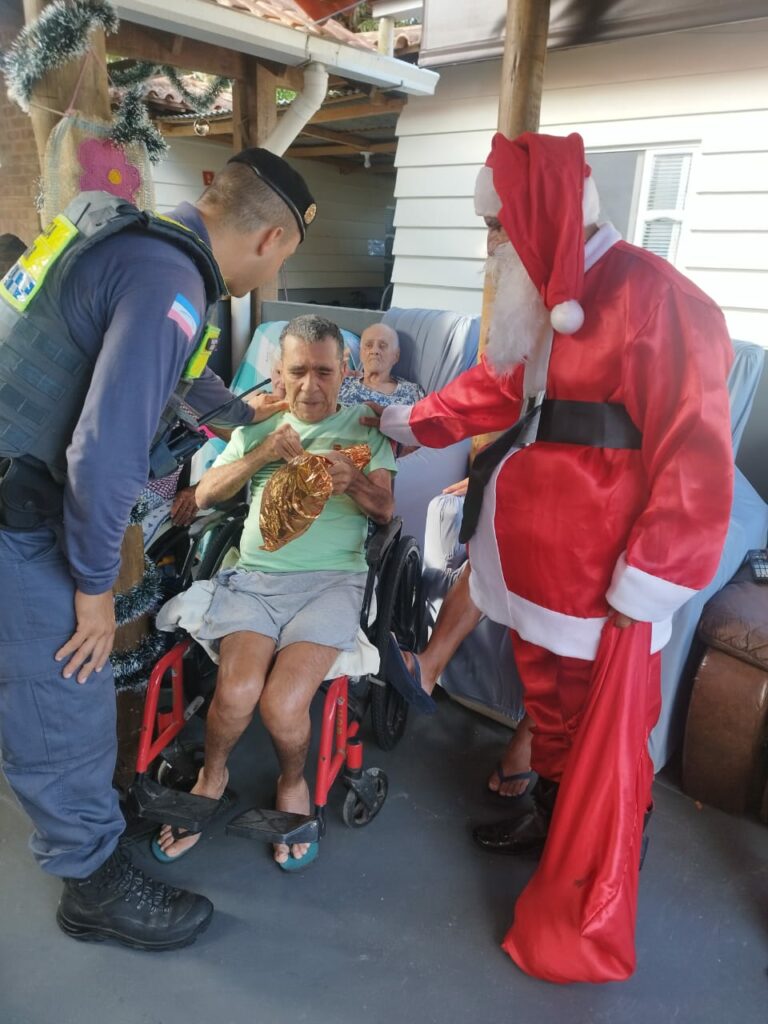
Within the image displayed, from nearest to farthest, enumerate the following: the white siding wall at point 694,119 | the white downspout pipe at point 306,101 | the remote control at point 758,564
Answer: the remote control at point 758,564 < the white siding wall at point 694,119 < the white downspout pipe at point 306,101

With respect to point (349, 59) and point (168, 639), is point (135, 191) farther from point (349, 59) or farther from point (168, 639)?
point (349, 59)

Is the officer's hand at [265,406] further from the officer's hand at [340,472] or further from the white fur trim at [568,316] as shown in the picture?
the white fur trim at [568,316]

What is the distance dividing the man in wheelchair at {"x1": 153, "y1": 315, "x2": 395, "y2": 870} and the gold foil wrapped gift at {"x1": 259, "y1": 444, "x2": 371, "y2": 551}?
0.05 meters

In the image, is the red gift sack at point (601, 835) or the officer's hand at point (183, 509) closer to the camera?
the red gift sack at point (601, 835)

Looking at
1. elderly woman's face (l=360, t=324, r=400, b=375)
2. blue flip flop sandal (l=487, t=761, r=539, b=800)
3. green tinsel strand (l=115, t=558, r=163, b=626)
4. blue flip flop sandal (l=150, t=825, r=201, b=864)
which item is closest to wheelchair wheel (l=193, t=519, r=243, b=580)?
green tinsel strand (l=115, t=558, r=163, b=626)

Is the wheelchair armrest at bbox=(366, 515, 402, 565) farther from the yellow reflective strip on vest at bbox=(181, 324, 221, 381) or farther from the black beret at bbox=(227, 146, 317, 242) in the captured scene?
the black beret at bbox=(227, 146, 317, 242)

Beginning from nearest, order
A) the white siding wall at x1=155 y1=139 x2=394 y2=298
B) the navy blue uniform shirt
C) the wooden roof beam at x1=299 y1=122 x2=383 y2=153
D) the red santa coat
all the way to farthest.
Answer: the navy blue uniform shirt, the red santa coat, the wooden roof beam at x1=299 y1=122 x2=383 y2=153, the white siding wall at x1=155 y1=139 x2=394 y2=298

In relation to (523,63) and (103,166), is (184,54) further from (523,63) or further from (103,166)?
(103,166)

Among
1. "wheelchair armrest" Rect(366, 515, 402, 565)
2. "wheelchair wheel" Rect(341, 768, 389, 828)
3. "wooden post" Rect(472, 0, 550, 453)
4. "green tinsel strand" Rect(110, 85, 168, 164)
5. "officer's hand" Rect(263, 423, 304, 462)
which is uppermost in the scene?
"wooden post" Rect(472, 0, 550, 453)

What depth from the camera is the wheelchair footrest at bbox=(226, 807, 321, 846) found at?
1.70m

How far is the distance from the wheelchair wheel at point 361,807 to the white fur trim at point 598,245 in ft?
4.79

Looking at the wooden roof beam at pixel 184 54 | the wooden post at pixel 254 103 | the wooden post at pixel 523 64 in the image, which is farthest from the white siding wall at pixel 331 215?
the wooden post at pixel 523 64

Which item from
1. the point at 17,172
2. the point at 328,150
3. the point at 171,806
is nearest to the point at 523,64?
the point at 17,172

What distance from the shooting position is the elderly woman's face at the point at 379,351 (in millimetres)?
3574
